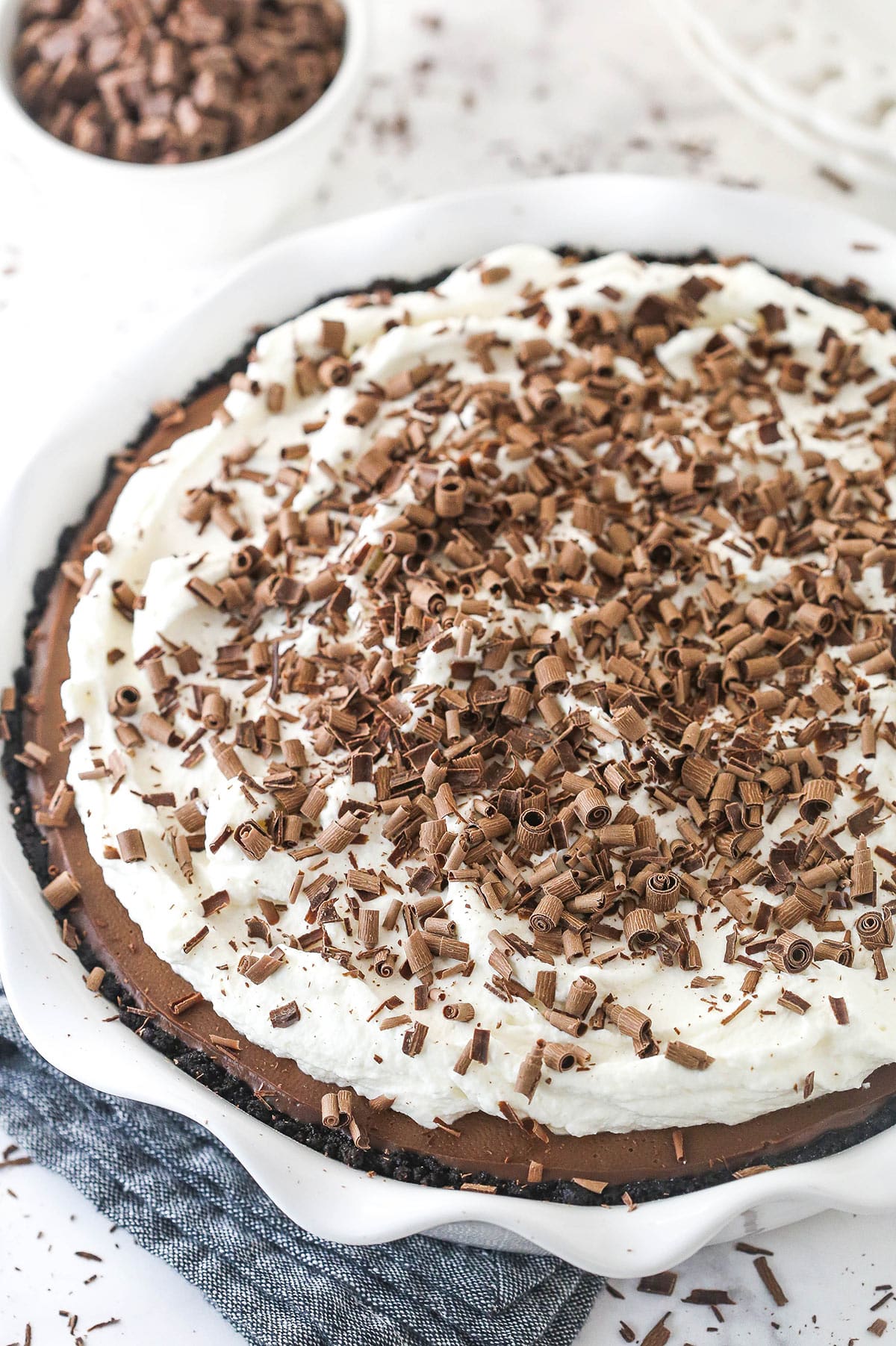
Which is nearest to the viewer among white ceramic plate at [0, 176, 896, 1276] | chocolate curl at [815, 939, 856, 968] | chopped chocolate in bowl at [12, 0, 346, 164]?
white ceramic plate at [0, 176, 896, 1276]

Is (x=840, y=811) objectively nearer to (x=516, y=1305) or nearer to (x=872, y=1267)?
(x=872, y=1267)

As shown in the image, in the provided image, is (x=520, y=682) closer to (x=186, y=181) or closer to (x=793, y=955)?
(x=793, y=955)

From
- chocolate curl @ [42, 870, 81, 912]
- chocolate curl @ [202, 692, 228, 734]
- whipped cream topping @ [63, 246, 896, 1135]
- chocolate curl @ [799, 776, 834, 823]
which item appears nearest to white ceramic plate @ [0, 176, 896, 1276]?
chocolate curl @ [42, 870, 81, 912]

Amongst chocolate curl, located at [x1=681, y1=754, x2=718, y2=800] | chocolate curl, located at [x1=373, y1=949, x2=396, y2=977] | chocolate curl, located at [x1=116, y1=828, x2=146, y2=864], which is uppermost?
chocolate curl, located at [x1=116, y1=828, x2=146, y2=864]

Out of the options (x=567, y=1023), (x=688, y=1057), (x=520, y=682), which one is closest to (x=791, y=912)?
(x=688, y=1057)

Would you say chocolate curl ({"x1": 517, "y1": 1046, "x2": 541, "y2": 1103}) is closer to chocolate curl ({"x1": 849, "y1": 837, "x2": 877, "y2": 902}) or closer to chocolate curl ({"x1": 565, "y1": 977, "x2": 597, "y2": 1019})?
chocolate curl ({"x1": 565, "y1": 977, "x2": 597, "y2": 1019})
